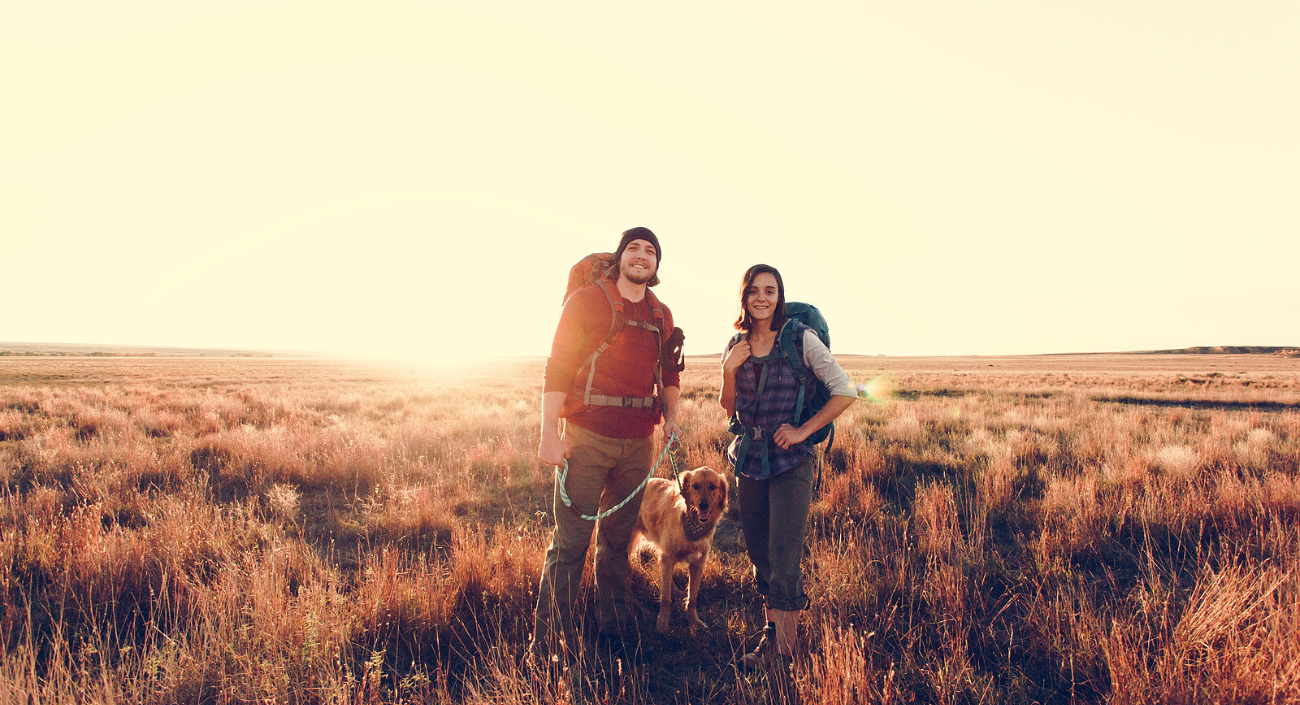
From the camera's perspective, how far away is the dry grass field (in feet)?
8.11

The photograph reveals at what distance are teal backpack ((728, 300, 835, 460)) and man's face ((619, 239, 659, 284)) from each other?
67 centimetres

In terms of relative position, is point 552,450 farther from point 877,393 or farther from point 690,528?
point 877,393

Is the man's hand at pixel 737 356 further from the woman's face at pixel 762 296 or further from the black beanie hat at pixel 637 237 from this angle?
the black beanie hat at pixel 637 237

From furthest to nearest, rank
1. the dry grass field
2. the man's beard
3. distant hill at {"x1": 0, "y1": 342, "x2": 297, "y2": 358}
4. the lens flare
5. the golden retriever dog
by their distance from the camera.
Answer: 1. distant hill at {"x1": 0, "y1": 342, "x2": 297, "y2": 358}
2. the lens flare
3. the golden retriever dog
4. the man's beard
5. the dry grass field

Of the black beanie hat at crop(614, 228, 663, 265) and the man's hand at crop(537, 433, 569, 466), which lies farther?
the black beanie hat at crop(614, 228, 663, 265)

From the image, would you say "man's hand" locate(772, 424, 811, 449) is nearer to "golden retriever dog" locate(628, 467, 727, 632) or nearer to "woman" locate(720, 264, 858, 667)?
"woman" locate(720, 264, 858, 667)

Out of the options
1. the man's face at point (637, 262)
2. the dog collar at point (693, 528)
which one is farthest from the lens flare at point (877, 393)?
the man's face at point (637, 262)

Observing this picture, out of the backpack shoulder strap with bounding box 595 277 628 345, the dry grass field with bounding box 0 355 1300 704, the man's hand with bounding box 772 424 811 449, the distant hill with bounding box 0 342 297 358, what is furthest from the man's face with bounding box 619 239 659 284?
the distant hill with bounding box 0 342 297 358

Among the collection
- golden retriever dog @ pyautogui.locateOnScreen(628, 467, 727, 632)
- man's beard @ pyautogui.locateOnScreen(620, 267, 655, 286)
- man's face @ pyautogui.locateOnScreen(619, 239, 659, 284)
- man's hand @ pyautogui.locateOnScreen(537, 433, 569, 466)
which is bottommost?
golden retriever dog @ pyautogui.locateOnScreen(628, 467, 727, 632)

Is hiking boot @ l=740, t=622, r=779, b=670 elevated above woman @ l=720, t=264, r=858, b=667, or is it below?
below

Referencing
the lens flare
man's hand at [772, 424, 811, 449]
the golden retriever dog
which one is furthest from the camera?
the lens flare

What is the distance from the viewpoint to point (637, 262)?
114 inches

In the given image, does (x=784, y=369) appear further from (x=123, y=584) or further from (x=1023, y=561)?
(x=123, y=584)

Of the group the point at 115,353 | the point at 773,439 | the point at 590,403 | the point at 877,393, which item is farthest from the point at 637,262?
the point at 115,353
